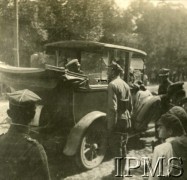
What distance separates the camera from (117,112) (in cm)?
422

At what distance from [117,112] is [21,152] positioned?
2.51 metres

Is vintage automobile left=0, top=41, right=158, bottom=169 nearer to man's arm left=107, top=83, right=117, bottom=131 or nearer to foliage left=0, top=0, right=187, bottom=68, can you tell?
man's arm left=107, top=83, right=117, bottom=131

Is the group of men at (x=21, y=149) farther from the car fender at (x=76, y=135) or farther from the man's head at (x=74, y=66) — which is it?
the man's head at (x=74, y=66)

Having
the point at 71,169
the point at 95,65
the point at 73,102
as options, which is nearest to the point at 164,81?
the point at 95,65

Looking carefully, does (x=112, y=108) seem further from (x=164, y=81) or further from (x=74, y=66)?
(x=164, y=81)

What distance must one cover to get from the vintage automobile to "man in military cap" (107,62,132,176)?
0.81 feet

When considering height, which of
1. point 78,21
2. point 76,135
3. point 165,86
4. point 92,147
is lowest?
point 92,147

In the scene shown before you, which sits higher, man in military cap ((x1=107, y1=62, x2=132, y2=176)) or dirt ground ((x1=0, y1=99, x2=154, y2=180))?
man in military cap ((x1=107, y1=62, x2=132, y2=176))

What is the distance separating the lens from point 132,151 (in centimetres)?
532

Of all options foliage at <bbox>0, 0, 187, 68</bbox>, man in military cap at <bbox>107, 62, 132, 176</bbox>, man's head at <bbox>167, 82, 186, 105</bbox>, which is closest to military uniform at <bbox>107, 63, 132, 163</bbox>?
man in military cap at <bbox>107, 62, 132, 176</bbox>

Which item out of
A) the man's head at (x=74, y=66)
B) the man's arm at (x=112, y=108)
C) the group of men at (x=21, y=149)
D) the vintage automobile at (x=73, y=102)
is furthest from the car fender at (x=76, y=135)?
the group of men at (x=21, y=149)

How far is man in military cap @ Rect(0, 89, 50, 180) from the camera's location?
182cm

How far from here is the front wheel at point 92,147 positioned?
4.14 metres

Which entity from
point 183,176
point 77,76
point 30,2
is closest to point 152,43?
point 30,2
